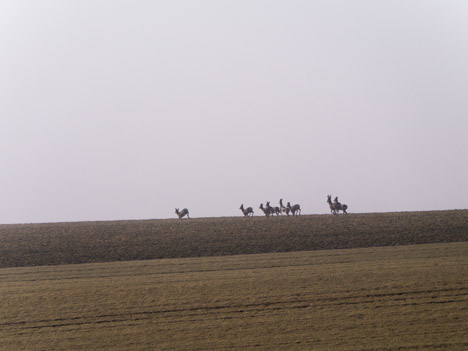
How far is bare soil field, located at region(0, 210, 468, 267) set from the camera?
39.5 meters

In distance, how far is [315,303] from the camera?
25203 mm

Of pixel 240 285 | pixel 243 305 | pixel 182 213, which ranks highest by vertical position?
pixel 182 213

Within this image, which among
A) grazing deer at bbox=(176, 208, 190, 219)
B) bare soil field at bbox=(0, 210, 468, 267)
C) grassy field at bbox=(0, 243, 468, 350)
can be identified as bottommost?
grassy field at bbox=(0, 243, 468, 350)

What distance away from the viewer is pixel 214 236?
140ft

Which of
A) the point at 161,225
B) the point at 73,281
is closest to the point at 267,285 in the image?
the point at 73,281

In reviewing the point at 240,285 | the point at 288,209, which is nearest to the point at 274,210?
the point at 288,209

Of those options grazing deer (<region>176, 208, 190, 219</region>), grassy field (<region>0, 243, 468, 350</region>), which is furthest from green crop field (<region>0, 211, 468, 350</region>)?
grazing deer (<region>176, 208, 190, 219</region>)

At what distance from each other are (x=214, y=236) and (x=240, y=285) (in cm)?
1429

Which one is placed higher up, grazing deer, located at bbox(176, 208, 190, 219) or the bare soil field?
grazing deer, located at bbox(176, 208, 190, 219)

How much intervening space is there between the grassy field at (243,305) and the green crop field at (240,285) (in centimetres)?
6

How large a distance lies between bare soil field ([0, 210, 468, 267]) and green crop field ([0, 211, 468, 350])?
11 centimetres

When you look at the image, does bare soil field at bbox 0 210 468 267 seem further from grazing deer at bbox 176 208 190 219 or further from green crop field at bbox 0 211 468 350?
grazing deer at bbox 176 208 190 219

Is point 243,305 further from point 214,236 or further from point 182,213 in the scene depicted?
point 182,213

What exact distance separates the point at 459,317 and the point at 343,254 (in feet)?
50.5
